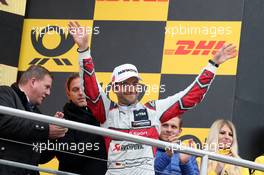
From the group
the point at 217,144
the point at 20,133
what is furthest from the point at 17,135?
the point at 217,144

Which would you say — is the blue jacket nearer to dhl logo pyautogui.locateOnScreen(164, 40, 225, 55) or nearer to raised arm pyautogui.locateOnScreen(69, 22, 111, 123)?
raised arm pyautogui.locateOnScreen(69, 22, 111, 123)

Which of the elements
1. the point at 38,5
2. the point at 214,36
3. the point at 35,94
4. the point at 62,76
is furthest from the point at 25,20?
the point at 35,94

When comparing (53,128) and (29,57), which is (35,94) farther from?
(29,57)

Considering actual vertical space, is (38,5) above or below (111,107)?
above

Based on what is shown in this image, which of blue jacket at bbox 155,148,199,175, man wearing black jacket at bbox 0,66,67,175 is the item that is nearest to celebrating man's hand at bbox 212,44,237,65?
blue jacket at bbox 155,148,199,175

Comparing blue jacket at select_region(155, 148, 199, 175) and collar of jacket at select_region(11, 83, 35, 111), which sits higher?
collar of jacket at select_region(11, 83, 35, 111)

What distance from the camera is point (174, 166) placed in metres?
4.34

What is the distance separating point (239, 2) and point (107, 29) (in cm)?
99

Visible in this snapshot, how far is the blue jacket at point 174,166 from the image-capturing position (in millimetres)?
4336

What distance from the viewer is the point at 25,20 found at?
6438 millimetres

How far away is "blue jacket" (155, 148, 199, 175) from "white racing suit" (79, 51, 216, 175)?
10 centimetres

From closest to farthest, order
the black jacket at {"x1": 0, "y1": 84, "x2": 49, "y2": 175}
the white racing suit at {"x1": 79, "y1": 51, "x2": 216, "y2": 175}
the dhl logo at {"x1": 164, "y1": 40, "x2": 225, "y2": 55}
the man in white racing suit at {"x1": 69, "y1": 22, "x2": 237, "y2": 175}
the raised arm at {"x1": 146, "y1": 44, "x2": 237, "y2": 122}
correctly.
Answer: the black jacket at {"x1": 0, "y1": 84, "x2": 49, "y2": 175} → the white racing suit at {"x1": 79, "y1": 51, "x2": 216, "y2": 175} → the man in white racing suit at {"x1": 69, "y1": 22, "x2": 237, "y2": 175} → the raised arm at {"x1": 146, "y1": 44, "x2": 237, "y2": 122} → the dhl logo at {"x1": 164, "y1": 40, "x2": 225, "y2": 55}

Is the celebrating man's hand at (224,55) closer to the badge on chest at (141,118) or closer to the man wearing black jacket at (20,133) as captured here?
the badge on chest at (141,118)

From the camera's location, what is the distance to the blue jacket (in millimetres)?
4336
